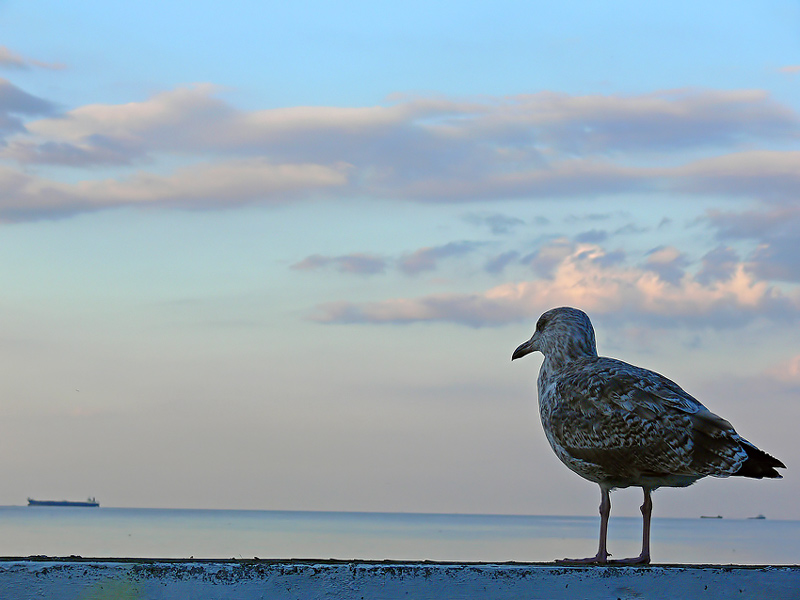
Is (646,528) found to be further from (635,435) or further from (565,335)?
(565,335)

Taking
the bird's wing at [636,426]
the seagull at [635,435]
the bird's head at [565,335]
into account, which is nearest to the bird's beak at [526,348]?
the bird's head at [565,335]

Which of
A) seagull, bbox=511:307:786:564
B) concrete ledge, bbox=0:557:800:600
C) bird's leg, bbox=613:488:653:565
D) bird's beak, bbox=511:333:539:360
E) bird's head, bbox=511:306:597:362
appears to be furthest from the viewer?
bird's beak, bbox=511:333:539:360

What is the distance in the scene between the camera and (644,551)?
237 inches

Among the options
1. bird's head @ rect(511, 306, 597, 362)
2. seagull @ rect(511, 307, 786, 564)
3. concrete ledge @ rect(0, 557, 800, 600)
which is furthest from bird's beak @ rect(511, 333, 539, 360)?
concrete ledge @ rect(0, 557, 800, 600)

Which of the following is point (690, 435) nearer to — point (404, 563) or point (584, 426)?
point (584, 426)

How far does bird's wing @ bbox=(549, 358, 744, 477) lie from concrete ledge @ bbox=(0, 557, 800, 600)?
2.25m

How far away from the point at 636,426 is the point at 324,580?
10.5ft

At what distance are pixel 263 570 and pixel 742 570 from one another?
6.24ft

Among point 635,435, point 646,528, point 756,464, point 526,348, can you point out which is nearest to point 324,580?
point 646,528

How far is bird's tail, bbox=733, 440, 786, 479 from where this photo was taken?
6.03 meters

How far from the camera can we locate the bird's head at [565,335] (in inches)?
302

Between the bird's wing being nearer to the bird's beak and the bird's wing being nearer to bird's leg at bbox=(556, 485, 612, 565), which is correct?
bird's leg at bbox=(556, 485, 612, 565)

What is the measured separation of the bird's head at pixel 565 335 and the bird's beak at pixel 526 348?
8 cm

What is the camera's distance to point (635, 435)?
20.9 ft
